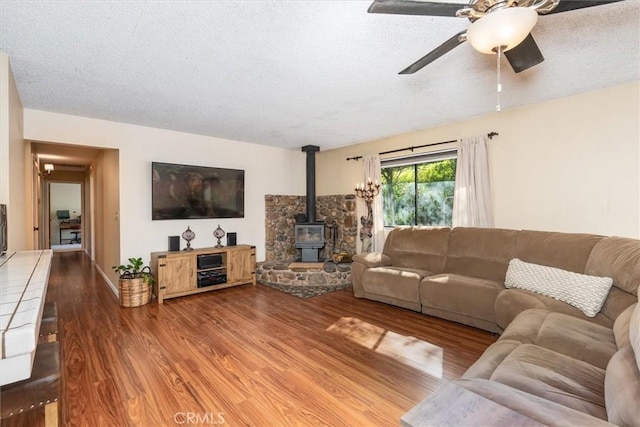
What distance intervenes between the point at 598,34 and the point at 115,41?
325 cm

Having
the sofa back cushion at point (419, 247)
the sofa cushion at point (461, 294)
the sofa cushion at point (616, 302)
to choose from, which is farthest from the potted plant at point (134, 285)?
the sofa cushion at point (616, 302)

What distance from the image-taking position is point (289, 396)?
1.91 meters

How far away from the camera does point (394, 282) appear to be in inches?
140

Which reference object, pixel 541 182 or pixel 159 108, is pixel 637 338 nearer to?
pixel 541 182

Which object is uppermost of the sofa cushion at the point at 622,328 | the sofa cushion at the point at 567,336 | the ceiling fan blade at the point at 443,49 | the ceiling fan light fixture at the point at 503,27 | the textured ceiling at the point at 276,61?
the textured ceiling at the point at 276,61

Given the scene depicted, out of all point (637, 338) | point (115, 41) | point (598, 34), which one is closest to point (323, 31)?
point (115, 41)

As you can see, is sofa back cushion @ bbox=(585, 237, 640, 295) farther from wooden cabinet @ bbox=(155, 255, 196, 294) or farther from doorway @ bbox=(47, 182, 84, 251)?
doorway @ bbox=(47, 182, 84, 251)

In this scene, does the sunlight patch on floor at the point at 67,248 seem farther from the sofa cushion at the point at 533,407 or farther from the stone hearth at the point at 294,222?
the sofa cushion at the point at 533,407

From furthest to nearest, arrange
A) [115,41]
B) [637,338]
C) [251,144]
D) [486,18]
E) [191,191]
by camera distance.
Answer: [251,144] < [191,191] < [115,41] < [486,18] < [637,338]

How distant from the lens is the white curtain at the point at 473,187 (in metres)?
3.71

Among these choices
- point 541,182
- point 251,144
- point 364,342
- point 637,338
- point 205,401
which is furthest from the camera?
point 251,144

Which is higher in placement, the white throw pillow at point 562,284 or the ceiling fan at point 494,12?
the ceiling fan at point 494,12

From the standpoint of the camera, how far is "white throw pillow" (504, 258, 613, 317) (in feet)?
7.29

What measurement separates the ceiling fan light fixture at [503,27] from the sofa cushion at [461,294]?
225cm
